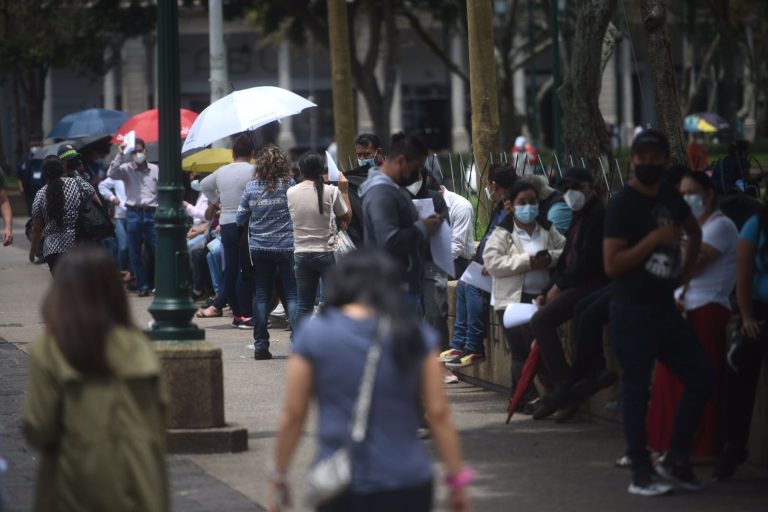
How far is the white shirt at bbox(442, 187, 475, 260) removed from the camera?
38.0 ft

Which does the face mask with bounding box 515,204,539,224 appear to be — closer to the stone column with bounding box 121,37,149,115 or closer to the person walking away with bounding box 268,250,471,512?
the person walking away with bounding box 268,250,471,512

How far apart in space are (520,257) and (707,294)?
6.15 ft

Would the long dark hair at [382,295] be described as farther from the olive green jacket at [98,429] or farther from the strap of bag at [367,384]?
the olive green jacket at [98,429]

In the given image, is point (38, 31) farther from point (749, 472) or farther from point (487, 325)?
point (749, 472)

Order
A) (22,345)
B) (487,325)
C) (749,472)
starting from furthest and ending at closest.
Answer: (22,345) → (487,325) → (749,472)

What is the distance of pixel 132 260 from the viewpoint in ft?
59.6

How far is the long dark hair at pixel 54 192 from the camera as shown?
12266 millimetres

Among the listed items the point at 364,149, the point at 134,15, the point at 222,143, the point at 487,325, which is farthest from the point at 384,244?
the point at 134,15

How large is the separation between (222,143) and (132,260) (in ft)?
13.1

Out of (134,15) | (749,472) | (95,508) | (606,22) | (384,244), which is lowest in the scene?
(749,472)

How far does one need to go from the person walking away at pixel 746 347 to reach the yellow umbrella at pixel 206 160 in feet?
34.7

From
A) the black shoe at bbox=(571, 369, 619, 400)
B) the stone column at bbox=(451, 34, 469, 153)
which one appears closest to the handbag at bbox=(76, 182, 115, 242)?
the black shoe at bbox=(571, 369, 619, 400)

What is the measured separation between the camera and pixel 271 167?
12281mm

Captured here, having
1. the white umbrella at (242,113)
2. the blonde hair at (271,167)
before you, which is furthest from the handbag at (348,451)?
the white umbrella at (242,113)
